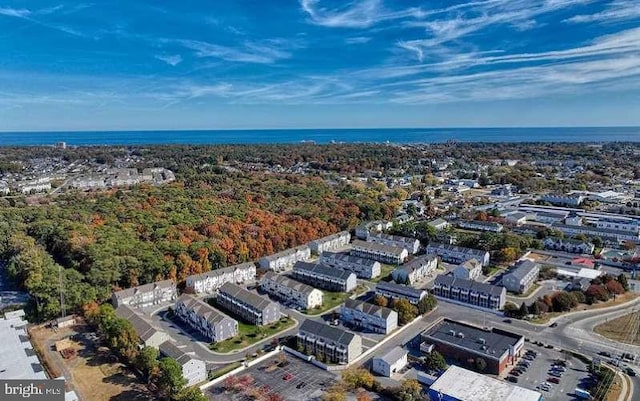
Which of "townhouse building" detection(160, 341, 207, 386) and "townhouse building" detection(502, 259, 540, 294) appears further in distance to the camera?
"townhouse building" detection(502, 259, 540, 294)

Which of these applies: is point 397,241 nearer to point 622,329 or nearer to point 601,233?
point 622,329

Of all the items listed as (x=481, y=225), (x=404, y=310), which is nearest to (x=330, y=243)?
(x=404, y=310)

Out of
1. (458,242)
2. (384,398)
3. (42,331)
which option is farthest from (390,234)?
(42,331)

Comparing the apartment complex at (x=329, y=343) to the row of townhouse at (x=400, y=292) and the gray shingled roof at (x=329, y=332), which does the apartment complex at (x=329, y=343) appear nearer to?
the gray shingled roof at (x=329, y=332)

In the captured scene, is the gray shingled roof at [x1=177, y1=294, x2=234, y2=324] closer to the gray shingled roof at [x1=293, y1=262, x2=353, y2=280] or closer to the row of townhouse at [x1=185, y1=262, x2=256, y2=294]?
the row of townhouse at [x1=185, y1=262, x2=256, y2=294]

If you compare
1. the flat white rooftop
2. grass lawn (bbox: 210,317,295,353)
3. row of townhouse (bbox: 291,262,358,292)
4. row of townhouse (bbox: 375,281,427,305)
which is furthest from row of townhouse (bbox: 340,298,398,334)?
the flat white rooftop

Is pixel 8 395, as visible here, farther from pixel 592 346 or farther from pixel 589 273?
pixel 589 273

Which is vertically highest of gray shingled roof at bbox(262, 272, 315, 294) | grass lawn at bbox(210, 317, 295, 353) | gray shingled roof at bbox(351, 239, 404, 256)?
gray shingled roof at bbox(351, 239, 404, 256)
